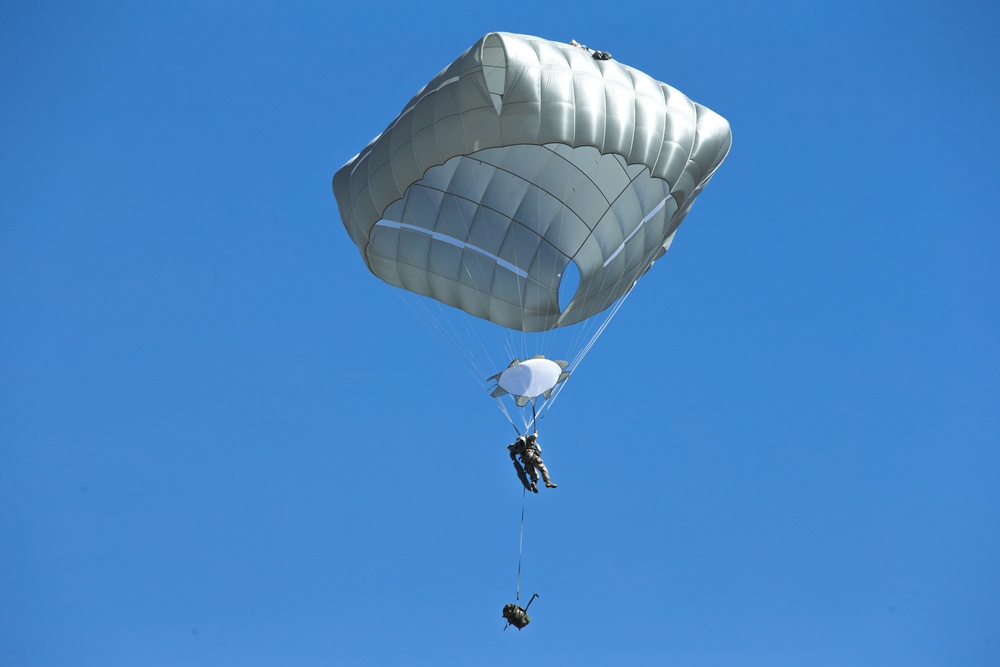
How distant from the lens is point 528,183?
2303 cm

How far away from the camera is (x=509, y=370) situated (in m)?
23.3

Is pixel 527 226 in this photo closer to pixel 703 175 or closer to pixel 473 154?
pixel 473 154

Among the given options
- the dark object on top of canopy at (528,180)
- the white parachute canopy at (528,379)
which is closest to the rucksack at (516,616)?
the white parachute canopy at (528,379)

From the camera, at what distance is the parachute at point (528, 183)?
68.1 feet

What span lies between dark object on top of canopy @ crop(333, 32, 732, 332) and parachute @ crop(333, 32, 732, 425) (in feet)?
0.08

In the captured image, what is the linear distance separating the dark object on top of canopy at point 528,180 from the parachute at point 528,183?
25 millimetres

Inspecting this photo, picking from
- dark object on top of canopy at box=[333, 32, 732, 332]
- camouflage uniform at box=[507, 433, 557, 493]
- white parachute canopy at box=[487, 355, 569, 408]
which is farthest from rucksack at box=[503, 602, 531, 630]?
dark object on top of canopy at box=[333, 32, 732, 332]

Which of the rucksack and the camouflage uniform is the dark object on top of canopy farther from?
the rucksack

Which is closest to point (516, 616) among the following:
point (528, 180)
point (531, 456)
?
point (531, 456)

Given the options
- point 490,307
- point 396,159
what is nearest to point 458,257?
point 490,307

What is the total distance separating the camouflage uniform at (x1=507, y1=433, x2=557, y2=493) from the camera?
21.9m

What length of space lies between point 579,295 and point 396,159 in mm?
4552

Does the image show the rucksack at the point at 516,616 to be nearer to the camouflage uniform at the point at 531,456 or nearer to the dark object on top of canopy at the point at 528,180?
the camouflage uniform at the point at 531,456

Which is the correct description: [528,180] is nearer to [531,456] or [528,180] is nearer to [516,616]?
[531,456]
